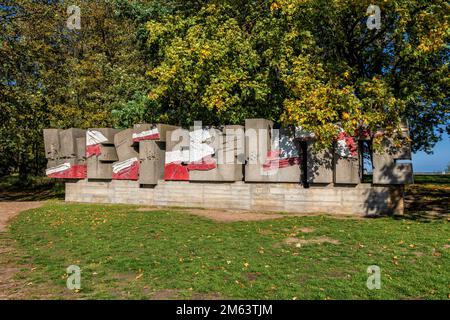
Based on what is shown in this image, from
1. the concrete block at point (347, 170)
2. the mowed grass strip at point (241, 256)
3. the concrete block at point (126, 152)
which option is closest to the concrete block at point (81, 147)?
the concrete block at point (126, 152)

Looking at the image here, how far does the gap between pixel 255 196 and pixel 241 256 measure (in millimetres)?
8055

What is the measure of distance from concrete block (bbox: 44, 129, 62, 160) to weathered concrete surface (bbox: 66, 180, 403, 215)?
2540 millimetres

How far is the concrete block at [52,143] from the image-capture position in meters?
23.3

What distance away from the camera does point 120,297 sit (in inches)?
295

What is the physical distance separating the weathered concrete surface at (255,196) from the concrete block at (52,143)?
8.33 ft

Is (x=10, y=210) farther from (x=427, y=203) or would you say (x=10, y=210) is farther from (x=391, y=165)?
(x=427, y=203)

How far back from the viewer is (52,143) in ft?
76.7

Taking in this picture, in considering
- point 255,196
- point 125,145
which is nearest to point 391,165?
point 255,196

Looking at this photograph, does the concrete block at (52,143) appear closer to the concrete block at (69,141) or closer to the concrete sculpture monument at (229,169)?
the concrete sculpture monument at (229,169)

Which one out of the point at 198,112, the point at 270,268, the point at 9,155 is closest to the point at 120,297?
the point at 270,268

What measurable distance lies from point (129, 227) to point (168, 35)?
1040 cm

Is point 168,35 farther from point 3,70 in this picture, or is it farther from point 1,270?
point 1,270

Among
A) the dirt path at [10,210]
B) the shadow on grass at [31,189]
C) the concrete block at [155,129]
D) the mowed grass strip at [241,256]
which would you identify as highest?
the concrete block at [155,129]

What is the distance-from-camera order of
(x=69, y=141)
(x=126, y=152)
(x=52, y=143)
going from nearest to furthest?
(x=126, y=152) < (x=69, y=141) < (x=52, y=143)
